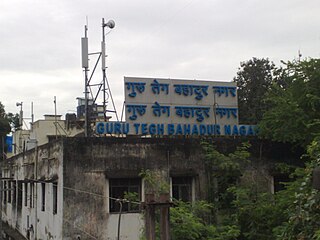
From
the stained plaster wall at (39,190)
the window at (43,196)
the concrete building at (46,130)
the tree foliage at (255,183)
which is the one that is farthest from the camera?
the concrete building at (46,130)

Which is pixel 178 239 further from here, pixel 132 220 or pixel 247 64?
pixel 247 64

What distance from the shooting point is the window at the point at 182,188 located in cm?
1340

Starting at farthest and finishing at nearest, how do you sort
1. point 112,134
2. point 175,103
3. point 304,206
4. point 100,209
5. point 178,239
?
point 175,103, point 112,134, point 100,209, point 178,239, point 304,206

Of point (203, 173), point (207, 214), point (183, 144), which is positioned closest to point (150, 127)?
point (183, 144)

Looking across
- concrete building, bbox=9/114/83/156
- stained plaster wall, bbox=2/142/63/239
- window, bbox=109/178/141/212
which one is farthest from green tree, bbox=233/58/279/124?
window, bbox=109/178/141/212

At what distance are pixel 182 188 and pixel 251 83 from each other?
17902 mm

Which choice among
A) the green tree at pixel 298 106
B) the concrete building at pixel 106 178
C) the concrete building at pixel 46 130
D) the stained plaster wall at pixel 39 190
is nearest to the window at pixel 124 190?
the concrete building at pixel 106 178

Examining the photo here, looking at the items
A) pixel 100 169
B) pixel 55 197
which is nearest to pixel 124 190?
pixel 100 169

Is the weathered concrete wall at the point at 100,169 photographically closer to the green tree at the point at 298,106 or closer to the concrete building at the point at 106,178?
the concrete building at the point at 106,178

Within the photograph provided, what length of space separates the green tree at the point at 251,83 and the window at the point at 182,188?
15825 mm

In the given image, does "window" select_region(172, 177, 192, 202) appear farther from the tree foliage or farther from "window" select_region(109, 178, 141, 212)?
"window" select_region(109, 178, 141, 212)

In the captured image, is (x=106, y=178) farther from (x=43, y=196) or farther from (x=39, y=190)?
(x=39, y=190)

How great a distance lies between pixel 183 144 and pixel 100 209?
3.03 meters

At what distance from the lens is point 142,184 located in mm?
12805
